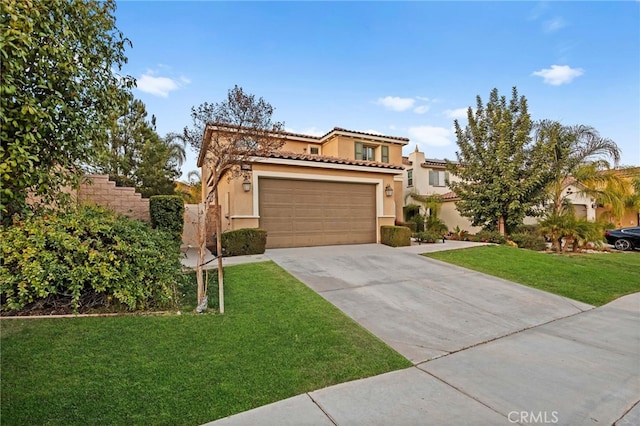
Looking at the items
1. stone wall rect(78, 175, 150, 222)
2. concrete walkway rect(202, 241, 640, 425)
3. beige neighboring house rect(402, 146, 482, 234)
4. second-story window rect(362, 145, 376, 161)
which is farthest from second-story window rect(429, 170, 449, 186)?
stone wall rect(78, 175, 150, 222)

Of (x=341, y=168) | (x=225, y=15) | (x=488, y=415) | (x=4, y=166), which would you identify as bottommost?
(x=488, y=415)

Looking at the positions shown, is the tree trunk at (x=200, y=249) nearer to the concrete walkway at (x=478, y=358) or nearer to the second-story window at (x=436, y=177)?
the concrete walkway at (x=478, y=358)

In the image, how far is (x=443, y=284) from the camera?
265 inches

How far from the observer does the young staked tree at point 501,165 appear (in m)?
13.6

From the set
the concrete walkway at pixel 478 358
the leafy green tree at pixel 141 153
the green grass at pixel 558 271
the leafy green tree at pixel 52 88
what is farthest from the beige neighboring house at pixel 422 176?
the leafy green tree at pixel 52 88

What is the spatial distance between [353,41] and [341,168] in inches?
174

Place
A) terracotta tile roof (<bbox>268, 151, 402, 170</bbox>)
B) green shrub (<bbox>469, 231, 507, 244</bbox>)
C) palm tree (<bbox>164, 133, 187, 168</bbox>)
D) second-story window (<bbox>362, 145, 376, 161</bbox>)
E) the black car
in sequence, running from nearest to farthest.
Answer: terracotta tile roof (<bbox>268, 151, 402, 170</bbox>)
green shrub (<bbox>469, 231, 507, 244</bbox>)
the black car
second-story window (<bbox>362, 145, 376, 161</bbox>)
palm tree (<bbox>164, 133, 187, 168</bbox>)

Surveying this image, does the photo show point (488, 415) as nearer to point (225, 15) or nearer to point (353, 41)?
point (225, 15)

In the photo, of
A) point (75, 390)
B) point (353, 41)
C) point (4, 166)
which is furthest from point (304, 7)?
point (75, 390)

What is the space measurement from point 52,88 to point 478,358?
5598mm

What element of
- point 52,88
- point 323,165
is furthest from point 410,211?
point 52,88

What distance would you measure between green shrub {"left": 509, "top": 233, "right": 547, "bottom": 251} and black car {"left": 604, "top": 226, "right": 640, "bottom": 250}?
4924mm

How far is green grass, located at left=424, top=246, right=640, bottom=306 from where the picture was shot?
22.1ft

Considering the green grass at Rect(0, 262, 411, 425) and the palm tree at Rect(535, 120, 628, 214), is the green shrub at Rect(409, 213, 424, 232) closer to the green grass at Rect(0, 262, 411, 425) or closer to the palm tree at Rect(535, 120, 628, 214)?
the palm tree at Rect(535, 120, 628, 214)
